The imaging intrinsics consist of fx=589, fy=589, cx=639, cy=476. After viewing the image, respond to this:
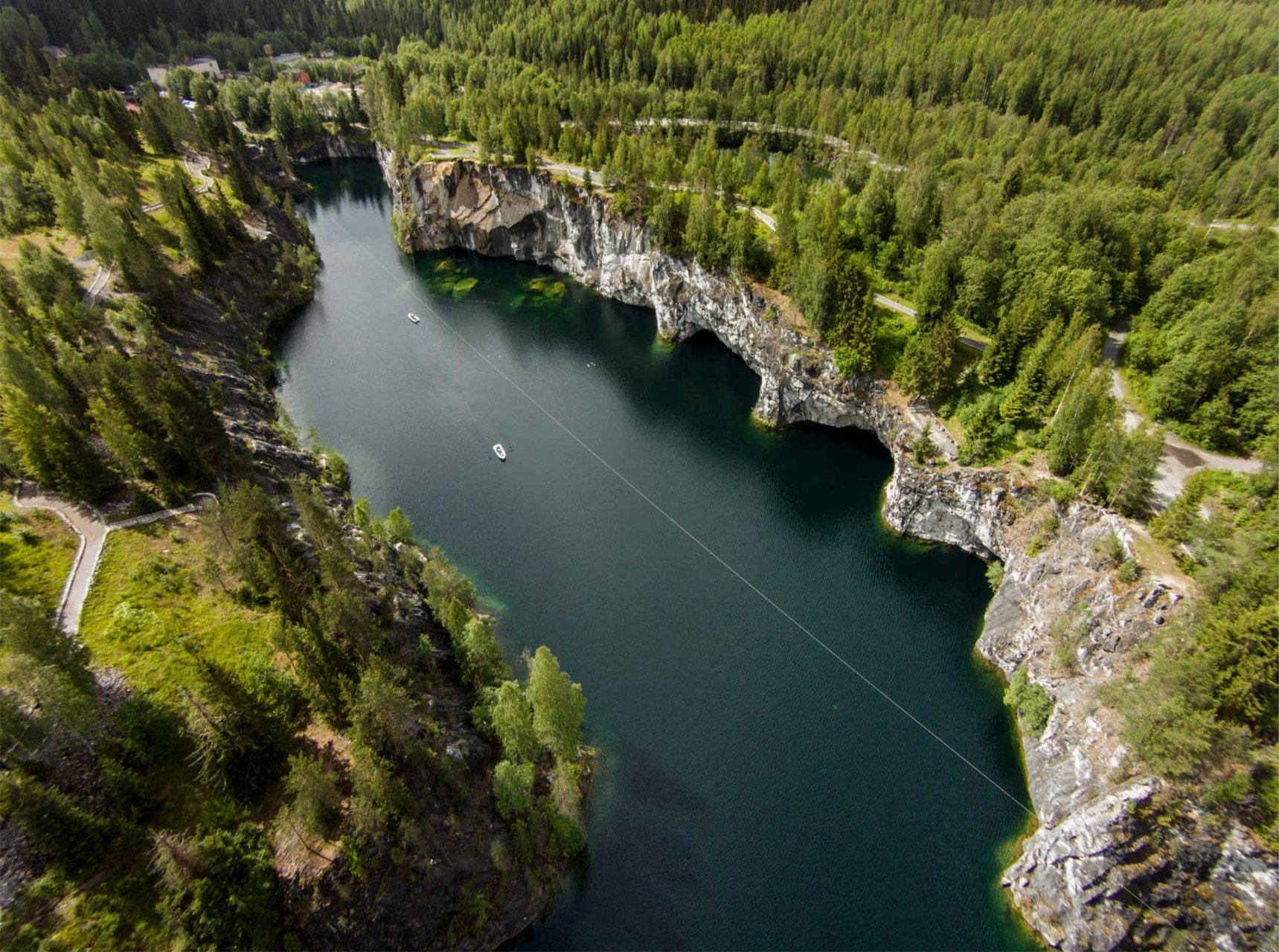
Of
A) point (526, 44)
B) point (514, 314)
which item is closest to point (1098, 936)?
point (514, 314)

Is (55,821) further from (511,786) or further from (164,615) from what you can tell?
(511,786)

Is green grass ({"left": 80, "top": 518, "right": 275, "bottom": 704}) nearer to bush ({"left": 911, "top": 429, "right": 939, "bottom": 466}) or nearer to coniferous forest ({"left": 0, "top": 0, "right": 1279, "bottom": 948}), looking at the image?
coniferous forest ({"left": 0, "top": 0, "right": 1279, "bottom": 948})

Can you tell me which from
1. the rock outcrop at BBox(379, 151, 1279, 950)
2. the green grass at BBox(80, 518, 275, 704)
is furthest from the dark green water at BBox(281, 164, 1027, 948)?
the green grass at BBox(80, 518, 275, 704)

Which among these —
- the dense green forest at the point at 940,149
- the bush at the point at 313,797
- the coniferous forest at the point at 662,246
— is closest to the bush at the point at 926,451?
the coniferous forest at the point at 662,246

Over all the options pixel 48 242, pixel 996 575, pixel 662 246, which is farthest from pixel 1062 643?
pixel 48 242

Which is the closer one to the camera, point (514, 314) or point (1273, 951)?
point (1273, 951)

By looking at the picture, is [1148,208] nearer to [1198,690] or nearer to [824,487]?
[824,487]
